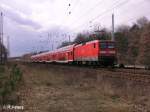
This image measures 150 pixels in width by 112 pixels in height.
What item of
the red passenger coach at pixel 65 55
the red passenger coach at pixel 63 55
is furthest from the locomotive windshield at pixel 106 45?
the red passenger coach at pixel 63 55

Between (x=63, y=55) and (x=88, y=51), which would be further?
(x=63, y=55)

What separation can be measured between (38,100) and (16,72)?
821cm

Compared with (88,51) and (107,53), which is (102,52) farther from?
(88,51)

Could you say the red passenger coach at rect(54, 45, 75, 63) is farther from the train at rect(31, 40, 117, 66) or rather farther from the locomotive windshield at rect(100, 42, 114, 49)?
the locomotive windshield at rect(100, 42, 114, 49)

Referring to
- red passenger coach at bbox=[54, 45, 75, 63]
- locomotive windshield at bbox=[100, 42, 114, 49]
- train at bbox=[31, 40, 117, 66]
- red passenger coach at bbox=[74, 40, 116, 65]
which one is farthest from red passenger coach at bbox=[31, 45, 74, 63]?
locomotive windshield at bbox=[100, 42, 114, 49]

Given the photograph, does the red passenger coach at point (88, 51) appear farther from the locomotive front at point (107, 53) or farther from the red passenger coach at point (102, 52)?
the locomotive front at point (107, 53)

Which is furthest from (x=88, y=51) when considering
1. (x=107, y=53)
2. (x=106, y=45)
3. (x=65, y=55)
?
(x=65, y=55)

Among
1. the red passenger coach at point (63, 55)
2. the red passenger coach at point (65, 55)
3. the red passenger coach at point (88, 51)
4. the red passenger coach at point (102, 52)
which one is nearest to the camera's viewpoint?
the red passenger coach at point (102, 52)

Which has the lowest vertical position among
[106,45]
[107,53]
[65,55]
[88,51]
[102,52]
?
[107,53]

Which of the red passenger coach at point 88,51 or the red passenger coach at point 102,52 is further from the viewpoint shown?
the red passenger coach at point 88,51

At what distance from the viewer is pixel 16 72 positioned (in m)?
24.0

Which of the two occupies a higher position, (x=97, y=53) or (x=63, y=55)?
(x=63, y=55)

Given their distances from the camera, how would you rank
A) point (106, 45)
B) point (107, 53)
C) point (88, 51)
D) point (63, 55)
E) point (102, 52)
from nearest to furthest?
point (102, 52)
point (107, 53)
point (106, 45)
point (88, 51)
point (63, 55)

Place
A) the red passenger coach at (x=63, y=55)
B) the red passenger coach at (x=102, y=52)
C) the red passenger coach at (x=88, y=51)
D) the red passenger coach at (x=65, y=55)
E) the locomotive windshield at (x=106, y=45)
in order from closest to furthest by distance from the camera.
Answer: the red passenger coach at (x=102, y=52) < the locomotive windshield at (x=106, y=45) < the red passenger coach at (x=88, y=51) < the red passenger coach at (x=65, y=55) < the red passenger coach at (x=63, y=55)
